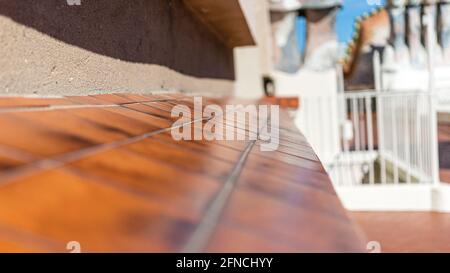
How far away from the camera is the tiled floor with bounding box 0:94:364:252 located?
1.47 ft

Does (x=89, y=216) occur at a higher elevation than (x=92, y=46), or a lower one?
lower

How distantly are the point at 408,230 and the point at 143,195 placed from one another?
4778 mm

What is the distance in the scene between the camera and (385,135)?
6.94 m

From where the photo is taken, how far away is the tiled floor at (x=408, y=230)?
4.27 metres

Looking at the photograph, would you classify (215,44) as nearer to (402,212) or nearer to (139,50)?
(139,50)

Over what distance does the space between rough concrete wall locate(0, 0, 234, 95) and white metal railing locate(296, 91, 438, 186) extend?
347 cm

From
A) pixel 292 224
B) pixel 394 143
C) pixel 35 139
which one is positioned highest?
pixel 35 139

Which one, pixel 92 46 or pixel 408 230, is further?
pixel 408 230

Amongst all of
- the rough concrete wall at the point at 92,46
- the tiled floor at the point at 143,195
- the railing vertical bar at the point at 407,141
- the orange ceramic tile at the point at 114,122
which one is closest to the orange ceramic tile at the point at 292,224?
the tiled floor at the point at 143,195

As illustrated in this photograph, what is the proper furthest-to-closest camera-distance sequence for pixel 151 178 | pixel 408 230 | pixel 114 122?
pixel 408 230 < pixel 114 122 < pixel 151 178

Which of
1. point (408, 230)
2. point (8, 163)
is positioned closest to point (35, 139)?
point (8, 163)

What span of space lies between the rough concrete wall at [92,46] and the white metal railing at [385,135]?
3472 mm

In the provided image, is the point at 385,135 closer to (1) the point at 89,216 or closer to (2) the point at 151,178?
(2) the point at 151,178

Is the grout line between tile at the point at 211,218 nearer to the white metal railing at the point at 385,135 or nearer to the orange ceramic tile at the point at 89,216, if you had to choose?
the orange ceramic tile at the point at 89,216
